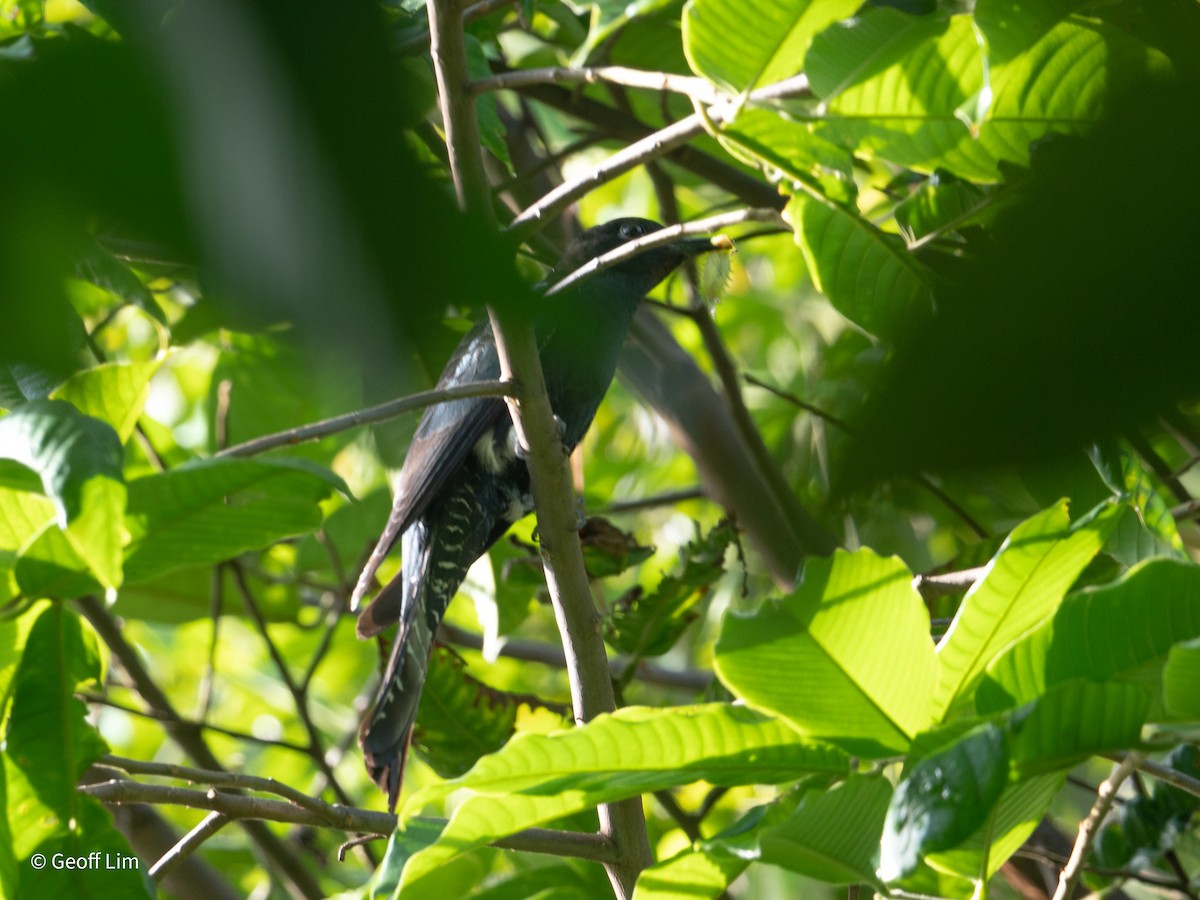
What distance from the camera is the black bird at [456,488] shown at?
2.71 meters

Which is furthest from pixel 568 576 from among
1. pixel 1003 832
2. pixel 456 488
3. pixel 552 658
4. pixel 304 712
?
pixel 552 658

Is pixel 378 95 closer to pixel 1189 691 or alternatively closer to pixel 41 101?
pixel 41 101

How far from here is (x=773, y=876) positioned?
2441mm

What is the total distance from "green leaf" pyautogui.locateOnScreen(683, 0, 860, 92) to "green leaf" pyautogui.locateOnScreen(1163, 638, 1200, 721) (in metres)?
0.75

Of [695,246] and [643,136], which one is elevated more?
[643,136]

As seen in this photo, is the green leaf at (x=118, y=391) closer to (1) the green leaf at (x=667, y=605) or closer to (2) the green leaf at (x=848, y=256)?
(2) the green leaf at (x=848, y=256)

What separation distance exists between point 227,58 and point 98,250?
0.14 m

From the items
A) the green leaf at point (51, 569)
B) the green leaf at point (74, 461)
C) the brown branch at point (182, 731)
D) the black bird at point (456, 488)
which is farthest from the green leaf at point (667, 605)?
the green leaf at point (74, 461)

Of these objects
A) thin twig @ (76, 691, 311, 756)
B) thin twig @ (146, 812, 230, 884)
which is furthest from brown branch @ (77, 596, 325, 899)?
thin twig @ (146, 812, 230, 884)

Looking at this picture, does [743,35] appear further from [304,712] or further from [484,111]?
[304,712]

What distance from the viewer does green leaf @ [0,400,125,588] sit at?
3.09ft

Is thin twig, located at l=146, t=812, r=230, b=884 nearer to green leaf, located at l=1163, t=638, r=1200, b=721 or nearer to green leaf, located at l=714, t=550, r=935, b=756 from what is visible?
green leaf, located at l=714, t=550, r=935, b=756

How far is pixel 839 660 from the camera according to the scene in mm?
1275

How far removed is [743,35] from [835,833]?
872 millimetres
